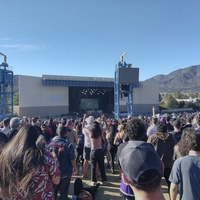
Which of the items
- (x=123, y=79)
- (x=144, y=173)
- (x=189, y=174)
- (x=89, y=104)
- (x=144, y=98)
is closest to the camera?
(x=144, y=173)

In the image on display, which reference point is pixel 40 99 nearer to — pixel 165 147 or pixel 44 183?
pixel 165 147

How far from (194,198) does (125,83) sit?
79.0ft

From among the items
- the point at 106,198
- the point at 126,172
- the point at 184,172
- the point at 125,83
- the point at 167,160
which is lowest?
the point at 106,198

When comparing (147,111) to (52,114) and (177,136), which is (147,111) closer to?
(52,114)

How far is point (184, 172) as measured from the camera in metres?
2.51

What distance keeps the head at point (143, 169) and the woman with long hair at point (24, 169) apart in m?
1.01

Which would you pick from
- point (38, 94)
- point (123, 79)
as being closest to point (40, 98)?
point (38, 94)

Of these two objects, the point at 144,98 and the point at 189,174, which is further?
the point at 144,98

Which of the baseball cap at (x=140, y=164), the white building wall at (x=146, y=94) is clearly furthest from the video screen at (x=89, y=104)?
the baseball cap at (x=140, y=164)

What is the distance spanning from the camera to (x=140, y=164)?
134cm

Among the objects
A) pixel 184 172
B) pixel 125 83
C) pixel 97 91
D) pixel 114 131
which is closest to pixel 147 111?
pixel 97 91

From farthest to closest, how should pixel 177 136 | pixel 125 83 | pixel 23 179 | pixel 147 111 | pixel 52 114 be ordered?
1. pixel 147 111
2. pixel 52 114
3. pixel 125 83
4. pixel 177 136
5. pixel 23 179

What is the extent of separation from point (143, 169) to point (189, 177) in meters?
1.42

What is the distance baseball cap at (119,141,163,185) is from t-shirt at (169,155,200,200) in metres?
1.30
